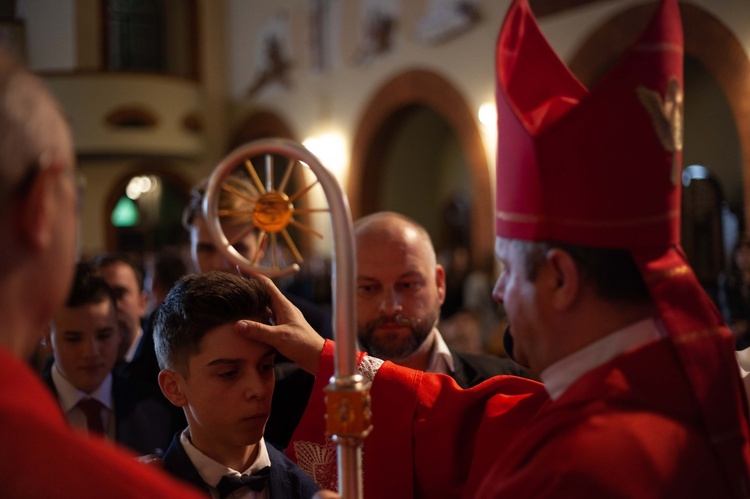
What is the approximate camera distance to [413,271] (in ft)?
9.23

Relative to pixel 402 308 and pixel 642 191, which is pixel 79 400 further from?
pixel 642 191

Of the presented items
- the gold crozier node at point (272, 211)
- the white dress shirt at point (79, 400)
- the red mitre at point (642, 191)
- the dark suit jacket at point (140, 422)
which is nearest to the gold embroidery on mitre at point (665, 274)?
the red mitre at point (642, 191)

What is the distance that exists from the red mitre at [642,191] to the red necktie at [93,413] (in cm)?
193

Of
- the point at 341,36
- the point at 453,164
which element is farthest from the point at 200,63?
the point at 453,164

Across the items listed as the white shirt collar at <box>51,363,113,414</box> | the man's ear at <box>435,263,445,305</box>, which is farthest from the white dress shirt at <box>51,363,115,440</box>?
the man's ear at <box>435,263,445,305</box>

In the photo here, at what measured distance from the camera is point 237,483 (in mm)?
1750

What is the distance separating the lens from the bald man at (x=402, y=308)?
9.00 ft

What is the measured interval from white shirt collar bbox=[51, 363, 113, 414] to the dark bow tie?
3.95 ft

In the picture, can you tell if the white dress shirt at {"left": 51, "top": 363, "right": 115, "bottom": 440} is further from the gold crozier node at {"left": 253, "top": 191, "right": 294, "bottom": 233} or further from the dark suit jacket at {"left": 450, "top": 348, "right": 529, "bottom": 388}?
the gold crozier node at {"left": 253, "top": 191, "right": 294, "bottom": 233}

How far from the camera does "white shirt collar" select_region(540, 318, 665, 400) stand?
4.54ft

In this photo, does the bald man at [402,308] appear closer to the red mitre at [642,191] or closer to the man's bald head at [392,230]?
the man's bald head at [392,230]

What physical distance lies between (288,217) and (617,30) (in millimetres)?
7003

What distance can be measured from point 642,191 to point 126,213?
16.4 metres

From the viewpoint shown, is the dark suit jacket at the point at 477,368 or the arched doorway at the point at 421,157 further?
the arched doorway at the point at 421,157
